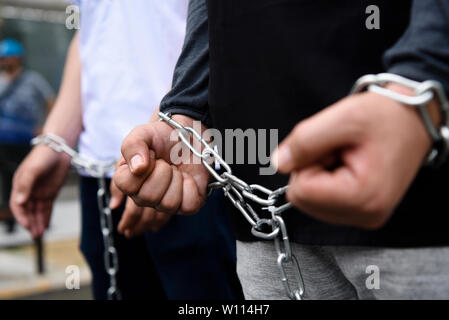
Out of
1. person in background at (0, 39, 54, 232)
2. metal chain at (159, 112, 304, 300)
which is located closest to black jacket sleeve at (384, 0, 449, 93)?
metal chain at (159, 112, 304, 300)

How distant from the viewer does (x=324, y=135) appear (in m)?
0.51

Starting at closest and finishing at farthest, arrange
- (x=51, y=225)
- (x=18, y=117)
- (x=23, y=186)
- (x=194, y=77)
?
(x=194, y=77), (x=23, y=186), (x=18, y=117), (x=51, y=225)

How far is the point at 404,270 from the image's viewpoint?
0.69 m

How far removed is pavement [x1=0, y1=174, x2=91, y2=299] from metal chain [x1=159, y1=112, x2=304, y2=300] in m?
1.99

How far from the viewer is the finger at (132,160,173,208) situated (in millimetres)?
841

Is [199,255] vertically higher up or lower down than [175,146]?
lower down

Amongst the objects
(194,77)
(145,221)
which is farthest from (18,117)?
(194,77)

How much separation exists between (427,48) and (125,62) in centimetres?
103

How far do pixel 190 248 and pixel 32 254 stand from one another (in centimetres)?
367

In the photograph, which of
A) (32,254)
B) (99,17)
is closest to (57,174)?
(99,17)

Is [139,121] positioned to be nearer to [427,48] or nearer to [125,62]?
[125,62]

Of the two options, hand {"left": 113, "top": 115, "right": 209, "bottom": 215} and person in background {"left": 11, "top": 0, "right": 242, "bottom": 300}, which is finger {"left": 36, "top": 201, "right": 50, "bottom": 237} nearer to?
person in background {"left": 11, "top": 0, "right": 242, "bottom": 300}

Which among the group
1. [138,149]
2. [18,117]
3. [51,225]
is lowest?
[51,225]

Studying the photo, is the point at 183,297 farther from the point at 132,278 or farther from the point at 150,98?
the point at 150,98
